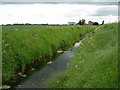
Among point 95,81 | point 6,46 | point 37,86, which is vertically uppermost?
point 6,46

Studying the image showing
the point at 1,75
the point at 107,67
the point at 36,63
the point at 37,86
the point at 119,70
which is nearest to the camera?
the point at 119,70

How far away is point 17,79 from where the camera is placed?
2353 centimetres

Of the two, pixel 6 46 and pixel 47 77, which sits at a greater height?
pixel 6 46

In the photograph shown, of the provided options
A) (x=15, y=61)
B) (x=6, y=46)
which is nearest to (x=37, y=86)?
(x=15, y=61)

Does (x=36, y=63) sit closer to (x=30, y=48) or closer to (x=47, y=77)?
(x=30, y=48)

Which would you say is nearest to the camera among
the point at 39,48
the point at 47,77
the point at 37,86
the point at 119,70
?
the point at 119,70

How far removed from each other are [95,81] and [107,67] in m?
1.97

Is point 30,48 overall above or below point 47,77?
above

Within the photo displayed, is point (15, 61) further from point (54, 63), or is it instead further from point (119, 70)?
point (119, 70)

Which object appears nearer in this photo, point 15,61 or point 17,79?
point 17,79

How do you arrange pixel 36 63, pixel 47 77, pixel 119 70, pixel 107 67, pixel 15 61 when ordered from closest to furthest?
1. pixel 119 70
2. pixel 107 67
3. pixel 47 77
4. pixel 15 61
5. pixel 36 63

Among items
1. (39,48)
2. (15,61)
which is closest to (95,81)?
(15,61)

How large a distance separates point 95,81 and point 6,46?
1421 cm

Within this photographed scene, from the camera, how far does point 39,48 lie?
3522 cm
